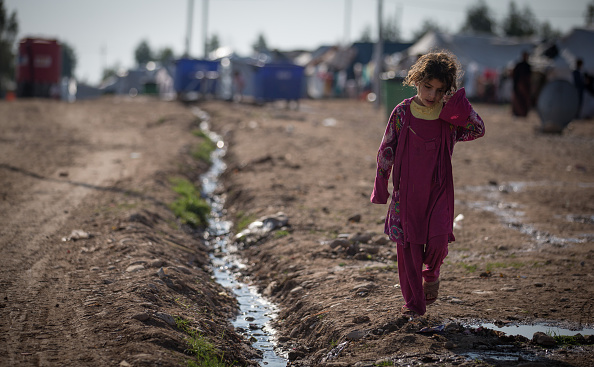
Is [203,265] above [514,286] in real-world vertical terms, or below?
below

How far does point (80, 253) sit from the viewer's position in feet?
20.1

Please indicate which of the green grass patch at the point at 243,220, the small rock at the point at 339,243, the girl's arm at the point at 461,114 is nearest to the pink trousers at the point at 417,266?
the girl's arm at the point at 461,114

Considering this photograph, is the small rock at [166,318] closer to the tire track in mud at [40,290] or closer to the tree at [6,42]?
the tire track in mud at [40,290]

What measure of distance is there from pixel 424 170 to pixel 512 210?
4903 mm

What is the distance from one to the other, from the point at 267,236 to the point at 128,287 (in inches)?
113

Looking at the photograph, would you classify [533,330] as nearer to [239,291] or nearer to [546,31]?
[239,291]

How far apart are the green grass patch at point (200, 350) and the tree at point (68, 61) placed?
113 meters

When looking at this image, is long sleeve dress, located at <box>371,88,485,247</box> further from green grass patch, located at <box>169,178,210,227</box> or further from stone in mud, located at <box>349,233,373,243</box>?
green grass patch, located at <box>169,178,210,227</box>

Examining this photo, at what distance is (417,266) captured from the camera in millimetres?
4324

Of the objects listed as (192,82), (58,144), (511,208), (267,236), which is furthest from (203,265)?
(192,82)

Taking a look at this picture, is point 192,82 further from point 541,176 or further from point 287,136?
point 541,176

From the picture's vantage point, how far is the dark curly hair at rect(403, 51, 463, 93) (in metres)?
4.23

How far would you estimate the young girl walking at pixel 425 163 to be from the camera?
4.24m

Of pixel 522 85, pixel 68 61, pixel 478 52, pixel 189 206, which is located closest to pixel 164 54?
pixel 68 61
